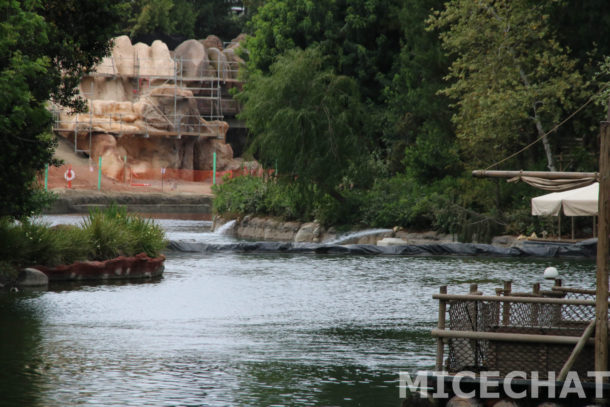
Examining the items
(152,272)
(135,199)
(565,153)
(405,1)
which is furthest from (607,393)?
(135,199)

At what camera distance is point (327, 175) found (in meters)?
41.1

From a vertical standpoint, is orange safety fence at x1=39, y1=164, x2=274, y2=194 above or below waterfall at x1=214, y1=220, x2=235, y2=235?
above

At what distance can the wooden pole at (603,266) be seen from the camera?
9.32 m

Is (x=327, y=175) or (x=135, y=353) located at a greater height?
(x=327, y=175)

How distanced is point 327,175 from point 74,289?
21331mm

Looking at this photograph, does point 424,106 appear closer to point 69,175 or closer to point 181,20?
point 69,175

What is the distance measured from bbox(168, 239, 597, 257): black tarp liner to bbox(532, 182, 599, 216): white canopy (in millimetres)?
3262

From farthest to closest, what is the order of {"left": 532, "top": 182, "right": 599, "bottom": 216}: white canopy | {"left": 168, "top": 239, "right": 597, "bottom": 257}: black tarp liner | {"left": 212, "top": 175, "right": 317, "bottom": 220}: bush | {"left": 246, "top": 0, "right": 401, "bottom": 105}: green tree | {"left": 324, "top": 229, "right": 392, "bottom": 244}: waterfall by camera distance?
Answer: {"left": 246, "top": 0, "right": 401, "bottom": 105}: green tree, {"left": 212, "top": 175, "right": 317, "bottom": 220}: bush, {"left": 324, "top": 229, "right": 392, "bottom": 244}: waterfall, {"left": 168, "top": 239, "right": 597, "bottom": 257}: black tarp liner, {"left": 532, "top": 182, "right": 599, "bottom": 216}: white canopy

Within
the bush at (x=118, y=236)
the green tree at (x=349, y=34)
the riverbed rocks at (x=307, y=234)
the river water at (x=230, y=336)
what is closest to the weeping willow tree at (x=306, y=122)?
the riverbed rocks at (x=307, y=234)

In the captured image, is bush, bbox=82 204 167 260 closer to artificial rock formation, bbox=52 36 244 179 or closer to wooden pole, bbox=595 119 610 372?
wooden pole, bbox=595 119 610 372

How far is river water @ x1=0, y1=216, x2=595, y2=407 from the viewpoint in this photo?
11195mm

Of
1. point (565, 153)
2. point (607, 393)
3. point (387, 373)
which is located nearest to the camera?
point (607, 393)

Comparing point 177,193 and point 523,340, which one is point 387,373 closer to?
point 523,340

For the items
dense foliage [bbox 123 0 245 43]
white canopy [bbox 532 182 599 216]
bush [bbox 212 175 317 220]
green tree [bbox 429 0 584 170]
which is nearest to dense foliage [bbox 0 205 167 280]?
white canopy [bbox 532 182 599 216]
